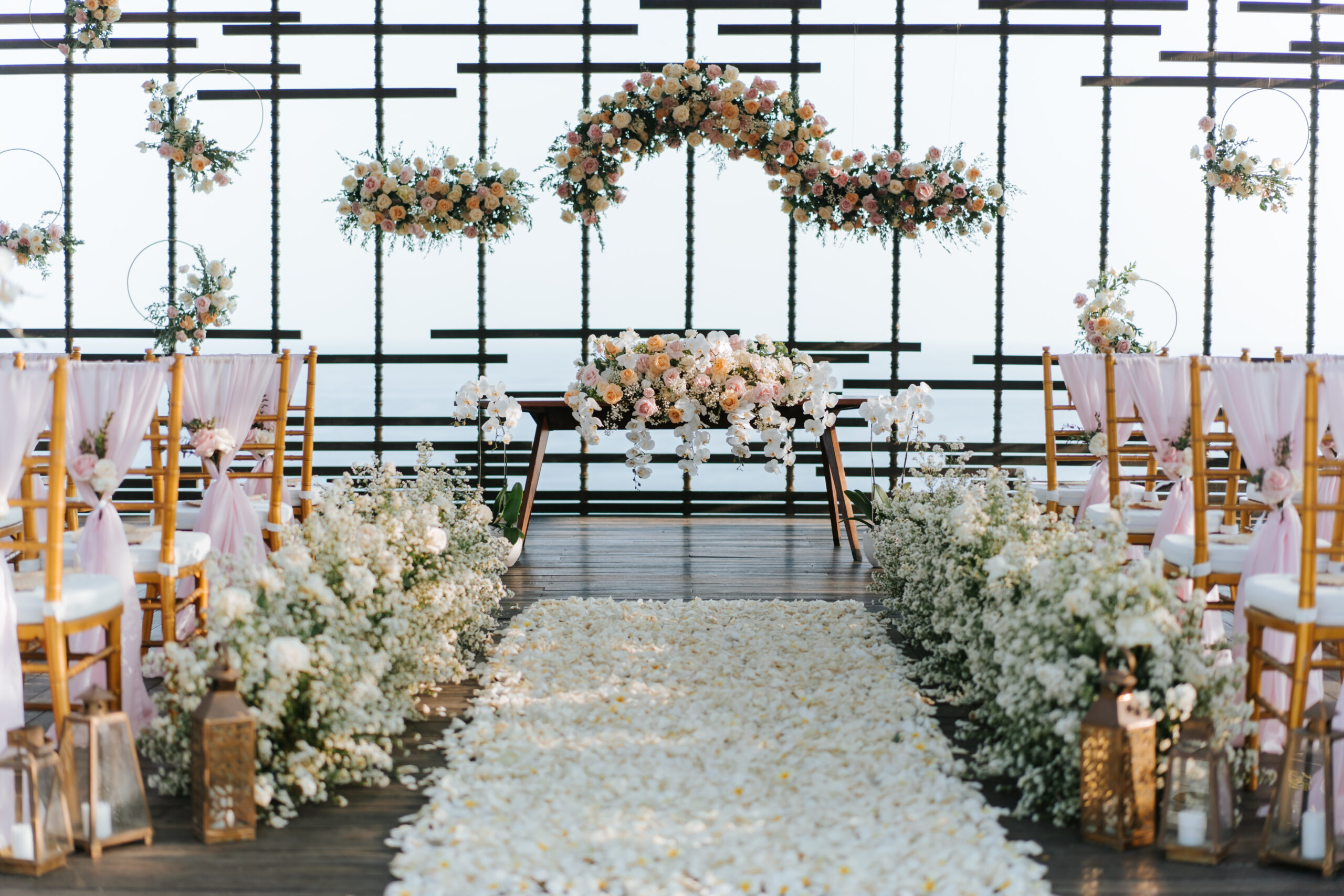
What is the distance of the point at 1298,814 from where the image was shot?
2.25 meters

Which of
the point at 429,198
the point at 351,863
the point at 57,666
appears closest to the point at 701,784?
the point at 351,863

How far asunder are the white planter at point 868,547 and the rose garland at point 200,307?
12.6 feet

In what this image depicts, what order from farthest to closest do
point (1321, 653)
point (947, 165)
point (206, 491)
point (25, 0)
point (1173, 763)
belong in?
point (25, 0)
point (947, 165)
point (206, 491)
point (1321, 653)
point (1173, 763)

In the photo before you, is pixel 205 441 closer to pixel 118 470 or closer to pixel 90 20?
pixel 118 470

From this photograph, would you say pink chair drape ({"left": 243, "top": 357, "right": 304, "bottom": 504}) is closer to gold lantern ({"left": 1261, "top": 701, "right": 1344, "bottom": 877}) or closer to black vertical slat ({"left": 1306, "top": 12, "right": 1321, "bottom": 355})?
gold lantern ({"left": 1261, "top": 701, "right": 1344, "bottom": 877})

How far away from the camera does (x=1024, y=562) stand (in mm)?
2871

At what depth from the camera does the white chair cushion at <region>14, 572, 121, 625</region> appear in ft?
7.97

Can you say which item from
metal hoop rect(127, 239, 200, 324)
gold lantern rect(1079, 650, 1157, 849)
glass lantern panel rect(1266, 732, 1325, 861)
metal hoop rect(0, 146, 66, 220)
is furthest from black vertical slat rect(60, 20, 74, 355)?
glass lantern panel rect(1266, 732, 1325, 861)

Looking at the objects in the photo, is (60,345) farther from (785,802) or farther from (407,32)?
(785,802)

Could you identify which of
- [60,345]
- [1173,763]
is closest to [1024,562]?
[1173,763]

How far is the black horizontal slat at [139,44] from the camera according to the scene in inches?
262

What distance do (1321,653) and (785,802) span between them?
1765 mm

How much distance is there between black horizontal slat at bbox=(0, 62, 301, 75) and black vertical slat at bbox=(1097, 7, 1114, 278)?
193 inches

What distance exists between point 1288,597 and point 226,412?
3277 mm
